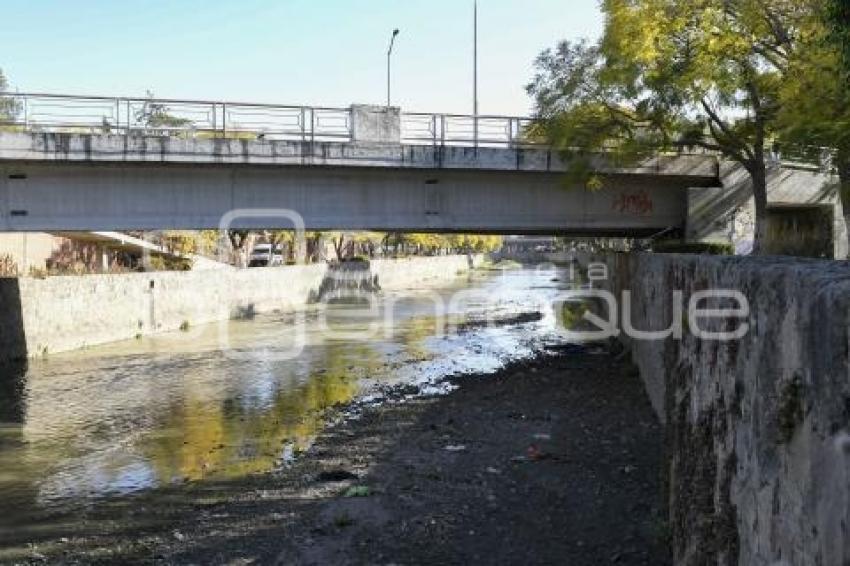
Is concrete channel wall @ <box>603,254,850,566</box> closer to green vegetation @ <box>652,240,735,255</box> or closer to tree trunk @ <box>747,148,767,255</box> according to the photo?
green vegetation @ <box>652,240,735,255</box>

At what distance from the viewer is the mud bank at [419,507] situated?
8.39 m

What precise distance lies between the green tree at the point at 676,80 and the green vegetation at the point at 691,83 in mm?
28

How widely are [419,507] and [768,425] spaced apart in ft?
19.5

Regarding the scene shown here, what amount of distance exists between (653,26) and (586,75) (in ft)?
10.3

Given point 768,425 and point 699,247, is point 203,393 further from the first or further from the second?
point 768,425

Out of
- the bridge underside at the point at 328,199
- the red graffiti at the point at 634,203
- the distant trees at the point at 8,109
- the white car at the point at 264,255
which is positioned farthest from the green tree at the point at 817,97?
the white car at the point at 264,255

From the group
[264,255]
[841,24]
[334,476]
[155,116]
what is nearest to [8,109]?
[155,116]

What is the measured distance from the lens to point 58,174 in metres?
19.9

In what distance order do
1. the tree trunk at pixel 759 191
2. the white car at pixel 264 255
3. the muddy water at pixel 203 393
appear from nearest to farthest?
the muddy water at pixel 203 393
the tree trunk at pixel 759 191
the white car at pixel 264 255

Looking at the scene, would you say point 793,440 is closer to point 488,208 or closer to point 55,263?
point 488,208

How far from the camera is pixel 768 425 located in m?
4.38

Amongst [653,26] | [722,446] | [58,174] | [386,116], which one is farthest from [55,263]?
[722,446]

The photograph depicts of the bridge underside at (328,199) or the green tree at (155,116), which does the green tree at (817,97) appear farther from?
the green tree at (155,116)

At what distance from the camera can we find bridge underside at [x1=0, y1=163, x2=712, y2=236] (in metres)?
19.9
